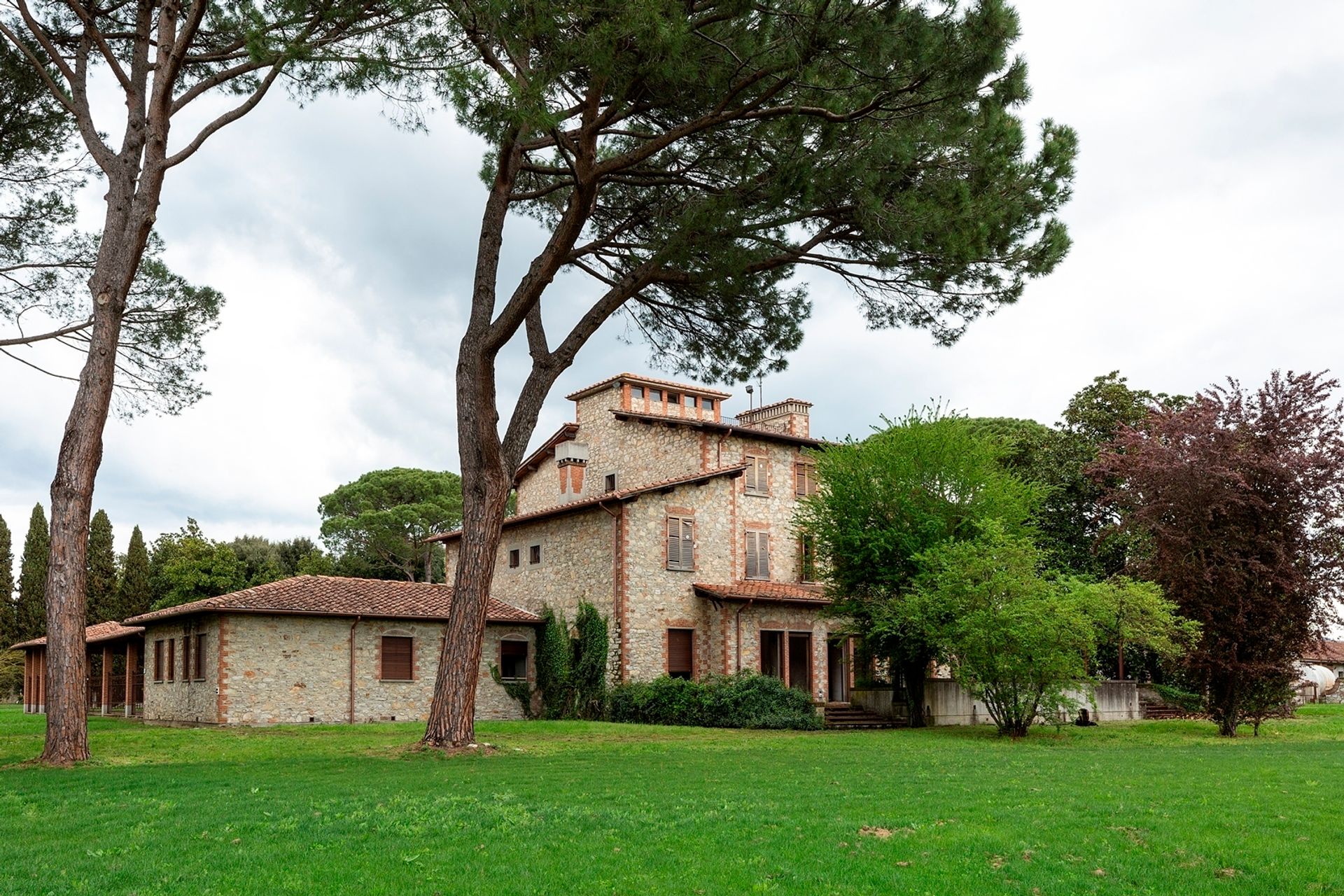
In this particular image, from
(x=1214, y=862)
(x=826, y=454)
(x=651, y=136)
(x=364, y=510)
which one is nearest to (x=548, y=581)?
(x=826, y=454)

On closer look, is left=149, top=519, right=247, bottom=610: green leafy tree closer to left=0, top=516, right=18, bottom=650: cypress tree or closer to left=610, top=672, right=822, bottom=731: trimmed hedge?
left=0, top=516, right=18, bottom=650: cypress tree

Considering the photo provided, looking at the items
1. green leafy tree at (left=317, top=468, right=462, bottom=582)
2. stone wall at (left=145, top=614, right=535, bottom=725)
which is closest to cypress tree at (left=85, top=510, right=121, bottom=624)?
green leafy tree at (left=317, top=468, right=462, bottom=582)

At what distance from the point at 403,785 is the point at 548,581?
1827 centimetres

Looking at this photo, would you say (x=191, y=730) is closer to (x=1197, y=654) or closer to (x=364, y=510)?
(x=1197, y=654)

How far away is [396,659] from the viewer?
27.3 m

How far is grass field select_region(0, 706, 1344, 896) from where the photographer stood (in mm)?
7270

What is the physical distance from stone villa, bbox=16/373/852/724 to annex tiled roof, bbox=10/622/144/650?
208 mm

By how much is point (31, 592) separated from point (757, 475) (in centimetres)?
3431

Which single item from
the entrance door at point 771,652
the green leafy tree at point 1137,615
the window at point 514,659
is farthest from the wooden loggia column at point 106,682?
the green leafy tree at point 1137,615

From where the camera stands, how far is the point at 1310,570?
23.3 meters

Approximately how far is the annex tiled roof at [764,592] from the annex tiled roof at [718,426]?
398 cm

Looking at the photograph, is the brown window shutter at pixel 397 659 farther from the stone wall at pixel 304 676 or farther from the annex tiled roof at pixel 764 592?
the annex tiled roof at pixel 764 592

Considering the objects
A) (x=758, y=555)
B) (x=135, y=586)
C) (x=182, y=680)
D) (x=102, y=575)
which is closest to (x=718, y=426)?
(x=758, y=555)

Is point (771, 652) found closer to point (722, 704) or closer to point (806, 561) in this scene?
point (806, 561)
